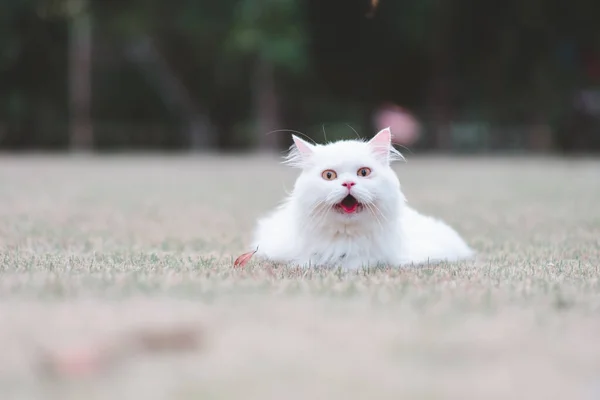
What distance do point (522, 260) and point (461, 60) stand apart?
2213cm

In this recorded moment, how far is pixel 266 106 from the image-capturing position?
25609mm

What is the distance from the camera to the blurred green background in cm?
2352

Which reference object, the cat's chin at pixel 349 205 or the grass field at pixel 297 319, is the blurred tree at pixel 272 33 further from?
the cat's chin at pixel 349 205

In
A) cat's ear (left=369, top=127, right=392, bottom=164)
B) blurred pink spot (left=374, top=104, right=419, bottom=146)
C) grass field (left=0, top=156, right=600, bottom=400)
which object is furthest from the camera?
blurred pink spot (left=374, top=104, right=419, bottom=146)

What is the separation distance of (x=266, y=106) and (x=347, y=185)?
73.9 ft

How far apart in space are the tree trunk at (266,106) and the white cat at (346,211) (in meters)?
21.3

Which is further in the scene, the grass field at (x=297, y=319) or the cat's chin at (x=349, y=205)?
the cat's chin at (x=349, y=205)

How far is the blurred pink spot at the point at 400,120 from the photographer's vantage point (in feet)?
81.7

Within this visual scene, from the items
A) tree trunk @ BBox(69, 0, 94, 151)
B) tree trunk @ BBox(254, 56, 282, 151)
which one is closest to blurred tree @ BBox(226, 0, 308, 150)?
tree trunk @ BBox(254, 56, 282, 151)

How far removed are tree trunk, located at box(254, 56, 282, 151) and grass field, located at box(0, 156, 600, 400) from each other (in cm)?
2074

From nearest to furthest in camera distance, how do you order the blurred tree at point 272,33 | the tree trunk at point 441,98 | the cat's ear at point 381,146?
the cat's ear at point 381,146 → the blurred tree at point 272,33 → the tree trunk at point 441,98

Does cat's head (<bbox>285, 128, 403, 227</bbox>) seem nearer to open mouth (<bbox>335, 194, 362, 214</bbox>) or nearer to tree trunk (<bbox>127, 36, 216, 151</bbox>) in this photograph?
open mouth (<bbox>335, 194, 362, 214</bbox>)

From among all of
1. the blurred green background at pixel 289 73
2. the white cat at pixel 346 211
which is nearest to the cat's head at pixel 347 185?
the white cat at pixel 346 211

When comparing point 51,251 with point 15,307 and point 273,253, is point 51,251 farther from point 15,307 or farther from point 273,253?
point 15,307
